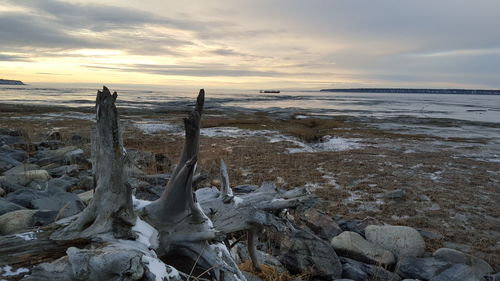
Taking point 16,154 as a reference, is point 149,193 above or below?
below

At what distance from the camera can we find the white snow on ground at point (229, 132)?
88.4 ft

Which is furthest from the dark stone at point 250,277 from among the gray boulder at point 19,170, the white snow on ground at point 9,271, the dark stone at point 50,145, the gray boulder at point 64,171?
the dark stone at point 50,145

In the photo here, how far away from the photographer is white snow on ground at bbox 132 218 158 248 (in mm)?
3221

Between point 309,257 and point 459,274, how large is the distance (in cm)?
269

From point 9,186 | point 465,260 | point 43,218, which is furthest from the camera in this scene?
point 9,186

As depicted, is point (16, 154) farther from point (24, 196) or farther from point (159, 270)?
point (159, 270)

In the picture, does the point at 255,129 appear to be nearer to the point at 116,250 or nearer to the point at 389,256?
the point at 389,256

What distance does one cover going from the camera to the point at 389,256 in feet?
22.7

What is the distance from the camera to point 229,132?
28656mm

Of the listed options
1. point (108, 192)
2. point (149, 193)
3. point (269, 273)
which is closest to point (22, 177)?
point (149, 193)

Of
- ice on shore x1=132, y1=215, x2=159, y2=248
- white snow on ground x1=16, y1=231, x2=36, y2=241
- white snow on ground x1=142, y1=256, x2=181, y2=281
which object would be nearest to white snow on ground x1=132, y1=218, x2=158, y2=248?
ice on shore x1=132, y1=215, x2=159, y2=248

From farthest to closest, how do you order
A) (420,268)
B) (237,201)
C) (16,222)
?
(420,268), (16,222), (237,201)

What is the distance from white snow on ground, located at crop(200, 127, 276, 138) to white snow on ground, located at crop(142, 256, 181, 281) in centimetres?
2382

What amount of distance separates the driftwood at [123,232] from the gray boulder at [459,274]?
4.00 meters
